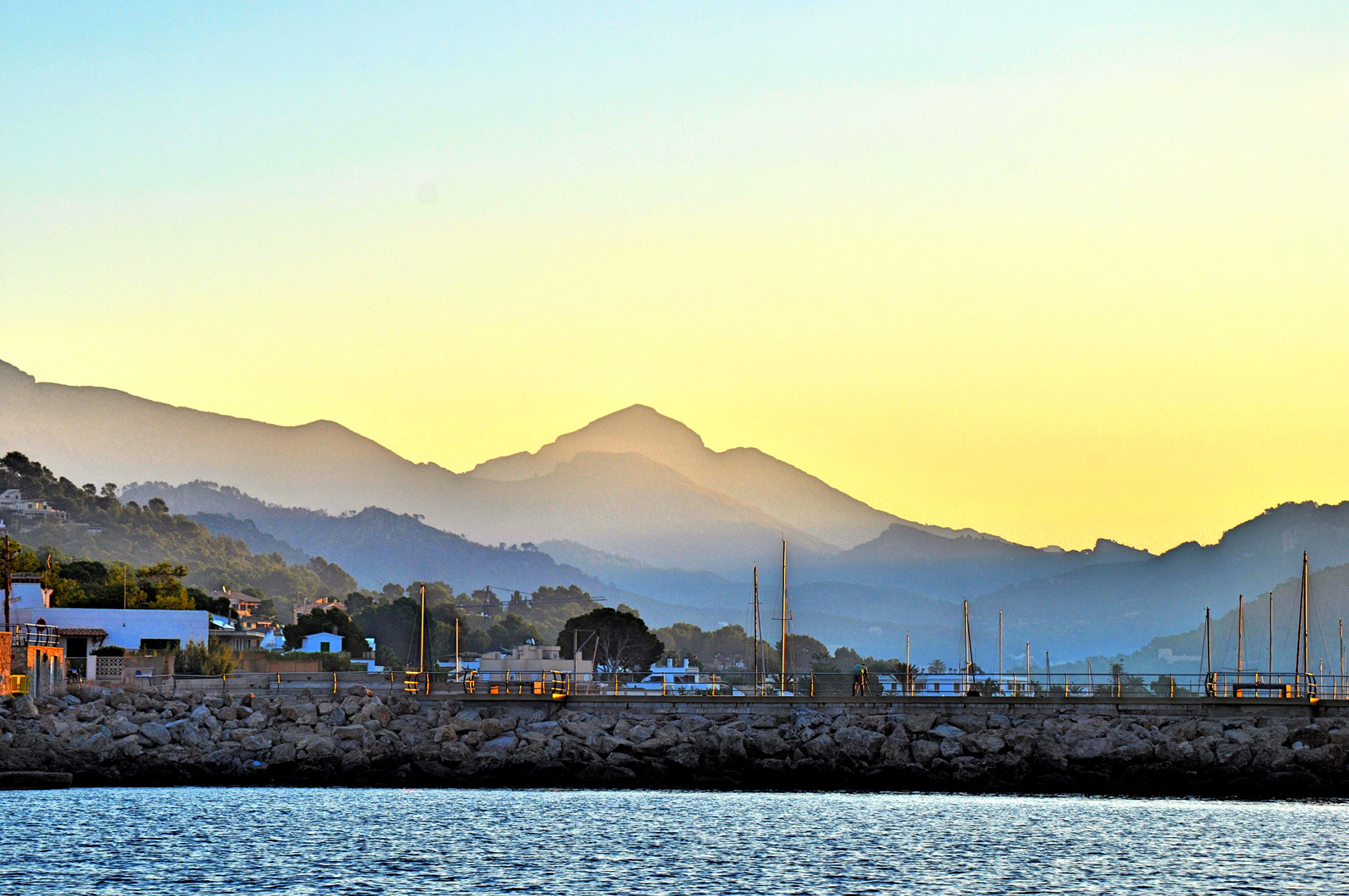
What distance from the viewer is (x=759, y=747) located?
58.8 metres

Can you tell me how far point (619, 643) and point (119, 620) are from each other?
62.6 m

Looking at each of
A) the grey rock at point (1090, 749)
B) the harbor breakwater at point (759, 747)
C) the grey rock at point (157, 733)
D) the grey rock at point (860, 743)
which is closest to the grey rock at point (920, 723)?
the harbor breakwater at point (759, 747)

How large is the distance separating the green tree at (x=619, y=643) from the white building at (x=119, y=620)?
53718mm

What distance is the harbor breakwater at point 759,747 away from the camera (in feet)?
186

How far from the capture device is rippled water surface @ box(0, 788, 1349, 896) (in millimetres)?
38125

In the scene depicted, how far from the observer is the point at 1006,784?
56.5 metres

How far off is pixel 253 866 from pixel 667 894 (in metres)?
11.4

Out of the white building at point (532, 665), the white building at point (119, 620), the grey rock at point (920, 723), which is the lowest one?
the white building at point (532, 665)

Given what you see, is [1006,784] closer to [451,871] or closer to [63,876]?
[451,871]

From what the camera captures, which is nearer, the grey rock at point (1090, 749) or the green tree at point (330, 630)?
the grey rock at point (1090, 749)

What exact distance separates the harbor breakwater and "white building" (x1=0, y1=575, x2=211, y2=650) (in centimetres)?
3346

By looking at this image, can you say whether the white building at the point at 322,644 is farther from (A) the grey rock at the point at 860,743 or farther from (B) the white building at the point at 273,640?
(A) the grey rock at the point at 860,743

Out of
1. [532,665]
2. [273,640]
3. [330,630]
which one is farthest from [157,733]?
[273,640]

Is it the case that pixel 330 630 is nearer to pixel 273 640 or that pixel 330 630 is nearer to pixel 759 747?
pixel 273 640
